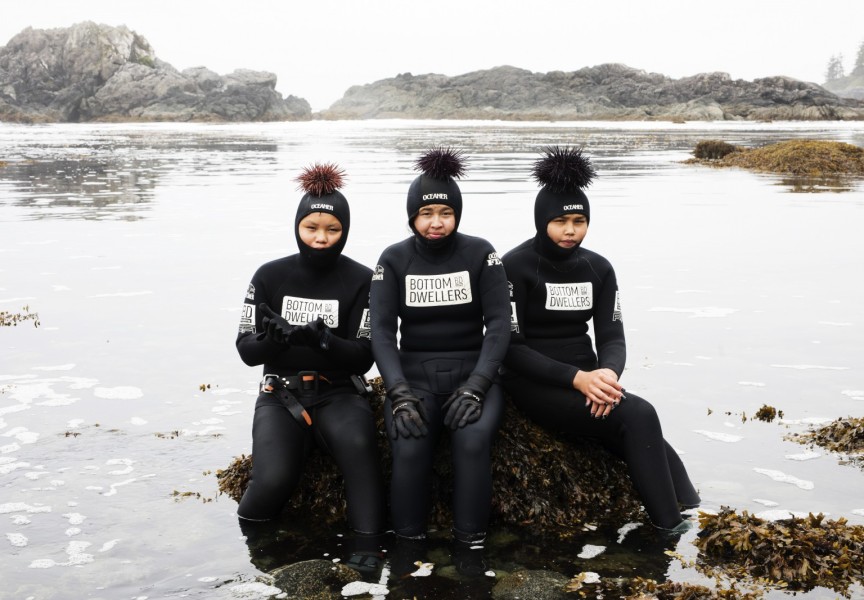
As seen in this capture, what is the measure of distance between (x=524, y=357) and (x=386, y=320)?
0.90 meters

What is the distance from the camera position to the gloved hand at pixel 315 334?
205 inches

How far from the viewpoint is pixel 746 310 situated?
34.6 ft

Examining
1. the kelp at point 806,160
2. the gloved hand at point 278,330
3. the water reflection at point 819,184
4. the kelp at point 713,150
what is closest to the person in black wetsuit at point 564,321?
the gloved hand at point 278,330

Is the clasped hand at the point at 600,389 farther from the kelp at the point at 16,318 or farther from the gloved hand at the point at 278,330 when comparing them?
the kelp at the point at 16,318

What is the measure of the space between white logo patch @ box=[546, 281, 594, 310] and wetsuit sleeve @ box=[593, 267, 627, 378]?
0.44 ft

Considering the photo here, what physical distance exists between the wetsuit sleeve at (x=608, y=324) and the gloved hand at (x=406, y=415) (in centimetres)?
128

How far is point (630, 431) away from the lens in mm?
5270

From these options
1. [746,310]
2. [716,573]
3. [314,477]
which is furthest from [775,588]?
[746,310]

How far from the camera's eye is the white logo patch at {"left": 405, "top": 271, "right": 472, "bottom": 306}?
5578 millimetres

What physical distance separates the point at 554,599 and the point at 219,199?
787 inches

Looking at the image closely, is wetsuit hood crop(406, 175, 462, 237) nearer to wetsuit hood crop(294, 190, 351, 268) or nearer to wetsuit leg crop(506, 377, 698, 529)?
wetsuit hood crop(294, 190, 351, 268)

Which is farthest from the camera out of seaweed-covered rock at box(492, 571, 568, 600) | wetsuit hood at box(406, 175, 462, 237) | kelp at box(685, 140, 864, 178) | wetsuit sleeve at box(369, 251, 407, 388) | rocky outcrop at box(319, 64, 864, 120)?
rocky outcrop at box(319, 64, 864, 120)

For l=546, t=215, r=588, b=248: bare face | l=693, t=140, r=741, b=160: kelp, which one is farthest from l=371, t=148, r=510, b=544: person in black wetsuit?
l=693, t=140, r=741, b=160: kelp

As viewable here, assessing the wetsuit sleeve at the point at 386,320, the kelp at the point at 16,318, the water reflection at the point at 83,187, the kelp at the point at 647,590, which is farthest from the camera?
the water reflection at the point at 83,187
